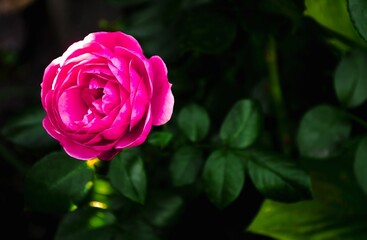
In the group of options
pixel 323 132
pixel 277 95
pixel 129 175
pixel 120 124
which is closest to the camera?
pixel 120 124

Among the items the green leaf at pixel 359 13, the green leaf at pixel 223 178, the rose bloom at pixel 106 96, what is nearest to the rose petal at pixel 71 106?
the rose bloom at pixel 106 96

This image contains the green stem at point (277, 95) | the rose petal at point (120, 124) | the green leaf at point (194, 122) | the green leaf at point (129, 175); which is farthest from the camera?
the green stem at point (277, 95)

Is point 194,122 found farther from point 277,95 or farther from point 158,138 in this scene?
point 277,95

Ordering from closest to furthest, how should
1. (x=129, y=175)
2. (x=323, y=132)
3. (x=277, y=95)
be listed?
1. (x=129, y=175)
2. (x=323, y=132)
3. (x=277, y=95)

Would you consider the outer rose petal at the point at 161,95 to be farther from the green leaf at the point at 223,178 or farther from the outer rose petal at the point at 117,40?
the green leaf at the point at 223,178

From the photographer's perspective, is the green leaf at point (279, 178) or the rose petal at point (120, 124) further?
the green leaf at point (279, 178)

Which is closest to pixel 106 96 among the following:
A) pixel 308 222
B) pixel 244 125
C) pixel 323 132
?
pixel 244 125

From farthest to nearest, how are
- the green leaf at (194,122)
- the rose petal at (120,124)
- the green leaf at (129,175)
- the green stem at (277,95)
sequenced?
the green stem at (277,95) < the green leaf at (194,122) < the green leaf at (129,175) < the rose petal at (120,124)
